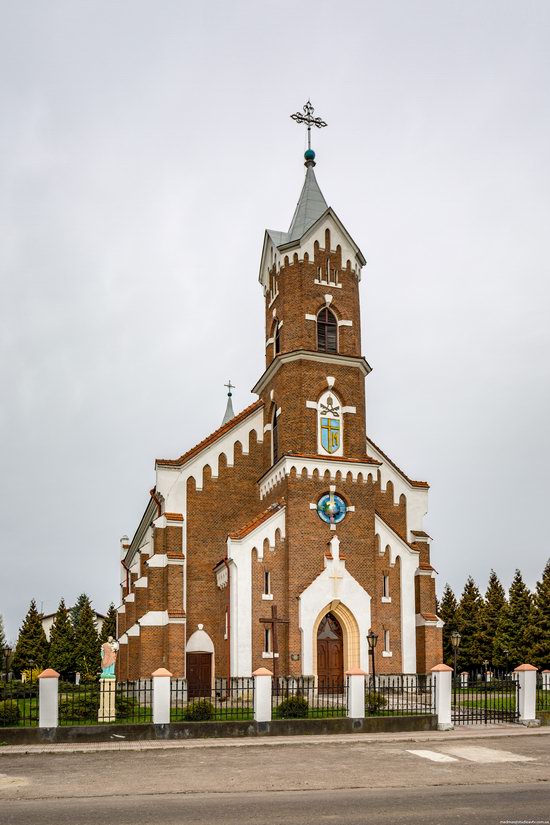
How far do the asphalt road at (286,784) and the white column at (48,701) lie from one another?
1483 millimetres

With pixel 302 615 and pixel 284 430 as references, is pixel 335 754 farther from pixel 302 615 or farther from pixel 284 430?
pixel 284 430

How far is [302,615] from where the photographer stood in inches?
1195

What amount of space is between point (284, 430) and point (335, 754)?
16.2m

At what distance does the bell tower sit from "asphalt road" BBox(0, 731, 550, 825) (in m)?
14.6

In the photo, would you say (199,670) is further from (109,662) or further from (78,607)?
(78,607)

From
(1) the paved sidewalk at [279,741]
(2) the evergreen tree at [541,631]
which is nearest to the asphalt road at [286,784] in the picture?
(1) the paved sidewalk at [279,741]

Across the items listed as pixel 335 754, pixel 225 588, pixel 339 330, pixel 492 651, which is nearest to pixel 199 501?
pixel 225 588

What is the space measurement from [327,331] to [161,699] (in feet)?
58.5

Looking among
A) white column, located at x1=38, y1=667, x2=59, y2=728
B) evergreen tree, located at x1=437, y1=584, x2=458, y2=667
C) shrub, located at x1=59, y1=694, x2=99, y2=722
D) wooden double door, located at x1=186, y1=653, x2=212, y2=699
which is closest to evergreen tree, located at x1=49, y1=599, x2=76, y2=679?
evergreen tree, located at x1=437, y1=584, x2=458, y2=667

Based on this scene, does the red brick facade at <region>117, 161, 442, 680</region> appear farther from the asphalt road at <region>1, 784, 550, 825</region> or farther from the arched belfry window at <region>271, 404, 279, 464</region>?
the asphalt road at <region>1, 784, 550, 825</region>

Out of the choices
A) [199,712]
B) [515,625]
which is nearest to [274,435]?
[199,712]

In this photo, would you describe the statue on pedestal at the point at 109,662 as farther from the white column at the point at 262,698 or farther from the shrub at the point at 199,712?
the white column at the point at 262,698

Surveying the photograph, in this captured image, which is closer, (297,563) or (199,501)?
(297,563)

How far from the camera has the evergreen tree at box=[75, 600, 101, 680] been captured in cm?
6706
